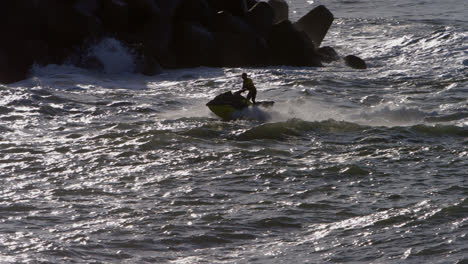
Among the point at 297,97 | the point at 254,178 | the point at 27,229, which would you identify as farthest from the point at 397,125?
the point at 27,229

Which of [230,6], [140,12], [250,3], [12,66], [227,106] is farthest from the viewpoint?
[250,3]

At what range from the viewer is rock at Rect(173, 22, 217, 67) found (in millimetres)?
24609

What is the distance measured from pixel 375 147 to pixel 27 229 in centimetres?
757

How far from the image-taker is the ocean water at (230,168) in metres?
9.86

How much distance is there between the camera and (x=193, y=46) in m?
24.8

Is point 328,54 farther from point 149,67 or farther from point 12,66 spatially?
point 12,66

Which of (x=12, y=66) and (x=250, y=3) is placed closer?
(x=12, y=66)

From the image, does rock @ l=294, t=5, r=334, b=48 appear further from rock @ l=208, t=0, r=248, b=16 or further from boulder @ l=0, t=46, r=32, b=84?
boulder @ l=0, t=46, r=32, b=84

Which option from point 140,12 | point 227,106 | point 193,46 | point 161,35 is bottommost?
point 227,106

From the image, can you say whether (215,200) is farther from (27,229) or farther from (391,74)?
(391,74)

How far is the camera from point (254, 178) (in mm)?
12922

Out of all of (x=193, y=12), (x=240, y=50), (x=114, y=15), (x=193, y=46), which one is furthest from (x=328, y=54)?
(x=114, y=15)

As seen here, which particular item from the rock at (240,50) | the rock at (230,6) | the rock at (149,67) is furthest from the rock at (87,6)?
the rock at (230,6)

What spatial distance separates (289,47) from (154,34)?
479 cm
